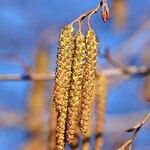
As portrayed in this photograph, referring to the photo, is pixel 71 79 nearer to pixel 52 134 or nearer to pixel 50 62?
pixel 52 134

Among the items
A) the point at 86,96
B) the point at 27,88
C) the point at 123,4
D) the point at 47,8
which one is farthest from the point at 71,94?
the point at 47,8

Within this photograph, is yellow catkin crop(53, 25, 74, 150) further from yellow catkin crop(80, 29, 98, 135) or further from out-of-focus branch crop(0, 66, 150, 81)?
out-of-focus branch crop(0, 66, 150, 81)

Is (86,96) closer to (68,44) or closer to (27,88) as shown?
(68,44)

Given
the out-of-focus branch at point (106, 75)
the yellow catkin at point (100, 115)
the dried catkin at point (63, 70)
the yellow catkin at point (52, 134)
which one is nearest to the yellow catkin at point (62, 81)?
the dried catkin at point (63, 70)

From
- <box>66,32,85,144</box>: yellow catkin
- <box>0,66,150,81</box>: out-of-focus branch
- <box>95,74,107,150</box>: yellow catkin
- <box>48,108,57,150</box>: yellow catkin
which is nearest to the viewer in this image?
<box>66,32,85,144</box>: yellow catkin

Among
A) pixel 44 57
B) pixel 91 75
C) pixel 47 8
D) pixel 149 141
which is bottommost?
pixel 149 141

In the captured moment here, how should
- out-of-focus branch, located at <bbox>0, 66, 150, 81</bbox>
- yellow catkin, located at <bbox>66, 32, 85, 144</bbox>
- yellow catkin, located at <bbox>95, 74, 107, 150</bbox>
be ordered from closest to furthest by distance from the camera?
yellow catkin, located at <bbox>66, 32, 85, 144</bbox>
yellow catkin, located at <bbox>95, 74, 107, 150</bbox>
out-of-focus branch, located at <bbox>0, 66, 150, 81</bbox>

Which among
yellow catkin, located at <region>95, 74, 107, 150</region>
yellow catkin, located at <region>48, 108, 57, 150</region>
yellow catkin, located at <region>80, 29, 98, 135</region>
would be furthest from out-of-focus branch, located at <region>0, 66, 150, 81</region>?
yellow catkin, located at <region>80, 29, 98, 135</region>
